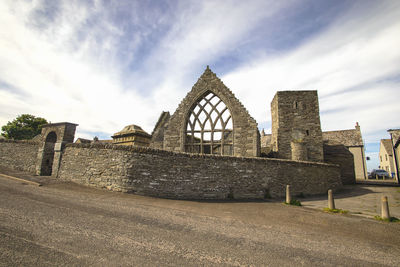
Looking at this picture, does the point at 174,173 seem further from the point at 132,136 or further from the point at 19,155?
the point at 19,155

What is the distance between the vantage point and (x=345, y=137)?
30.5 meters

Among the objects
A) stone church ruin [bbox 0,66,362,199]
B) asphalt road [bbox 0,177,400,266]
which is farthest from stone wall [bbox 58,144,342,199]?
asphalt road [bbox 0,177,400,266]

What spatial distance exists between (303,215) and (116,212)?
6.82 m

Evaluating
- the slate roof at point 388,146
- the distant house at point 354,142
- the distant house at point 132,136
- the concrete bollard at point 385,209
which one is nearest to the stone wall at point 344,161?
the distant house at point 354,142

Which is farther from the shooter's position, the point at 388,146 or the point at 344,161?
the point at 388,146

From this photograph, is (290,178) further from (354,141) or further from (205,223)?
(354,141)

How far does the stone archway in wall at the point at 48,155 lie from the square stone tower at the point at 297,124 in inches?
738

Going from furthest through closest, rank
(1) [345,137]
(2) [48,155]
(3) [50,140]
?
(1) [345,137] < (3) [50,140] < (2) [48,155]

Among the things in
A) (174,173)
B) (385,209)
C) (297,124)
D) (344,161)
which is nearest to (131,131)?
(174,173)

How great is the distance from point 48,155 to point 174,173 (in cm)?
1094

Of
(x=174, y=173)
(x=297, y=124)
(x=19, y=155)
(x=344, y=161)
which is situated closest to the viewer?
(x=174, y=173)

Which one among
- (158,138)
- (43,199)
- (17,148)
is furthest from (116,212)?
(17,148)

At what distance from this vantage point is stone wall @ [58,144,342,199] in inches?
347

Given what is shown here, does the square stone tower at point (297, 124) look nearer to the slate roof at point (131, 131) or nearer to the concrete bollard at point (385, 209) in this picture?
A: the concrete bollard at point (385, 209)
